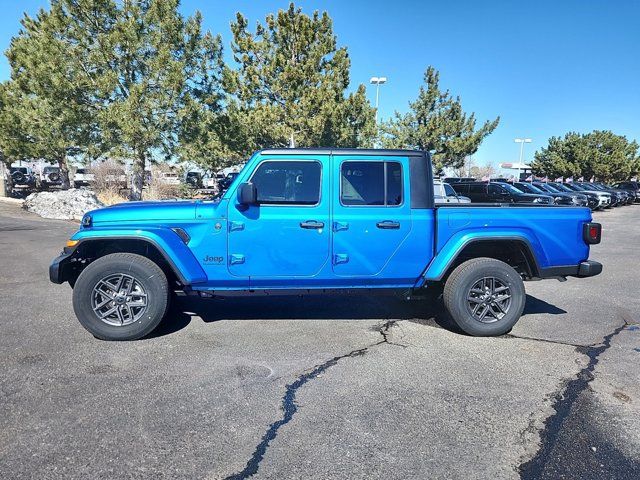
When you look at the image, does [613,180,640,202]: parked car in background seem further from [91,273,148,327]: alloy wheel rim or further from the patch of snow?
[91,273,148,327]: alloy wheel rim

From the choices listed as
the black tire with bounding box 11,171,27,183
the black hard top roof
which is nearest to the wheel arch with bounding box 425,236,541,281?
the black hard top roof

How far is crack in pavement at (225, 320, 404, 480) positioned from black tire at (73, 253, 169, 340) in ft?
5.46

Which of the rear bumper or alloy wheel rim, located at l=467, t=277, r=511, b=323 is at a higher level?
the rear bumper

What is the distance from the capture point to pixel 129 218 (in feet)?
14.7

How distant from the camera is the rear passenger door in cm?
457

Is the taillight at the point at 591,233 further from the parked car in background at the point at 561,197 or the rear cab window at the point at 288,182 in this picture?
the parked car in background at the point at 561,197

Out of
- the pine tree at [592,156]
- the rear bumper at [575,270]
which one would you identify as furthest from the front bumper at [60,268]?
the pine tree at [592,156]

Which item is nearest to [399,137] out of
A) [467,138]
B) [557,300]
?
[467,138]

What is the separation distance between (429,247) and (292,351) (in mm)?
1723

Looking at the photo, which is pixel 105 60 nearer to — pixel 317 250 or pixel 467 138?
pixel 317 250

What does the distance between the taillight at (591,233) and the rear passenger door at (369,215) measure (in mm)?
1960

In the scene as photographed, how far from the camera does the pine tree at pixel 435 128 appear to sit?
95.7 feet

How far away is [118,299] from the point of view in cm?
448

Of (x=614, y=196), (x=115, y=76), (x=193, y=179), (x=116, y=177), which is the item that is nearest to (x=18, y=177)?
(x=116, y=177)
